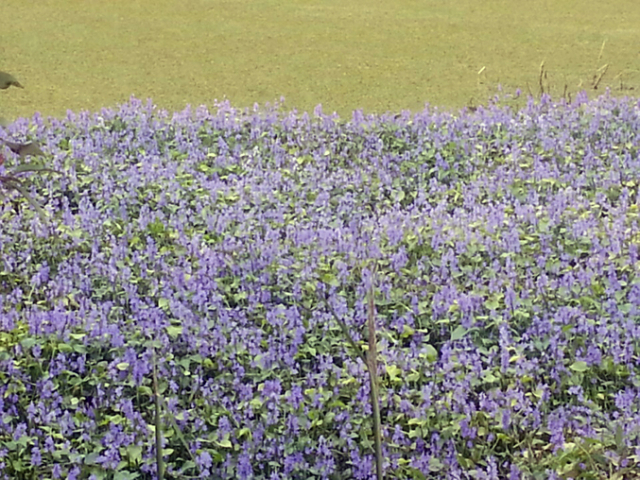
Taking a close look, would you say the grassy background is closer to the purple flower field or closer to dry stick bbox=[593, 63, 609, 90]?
dry stick bbox=[593, 63, 609, 90]

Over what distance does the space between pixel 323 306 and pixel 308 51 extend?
150 inches

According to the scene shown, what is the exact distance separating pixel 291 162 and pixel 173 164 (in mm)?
510

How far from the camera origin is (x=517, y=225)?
11.0ft

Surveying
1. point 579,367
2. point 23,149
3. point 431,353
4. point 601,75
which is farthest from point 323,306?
point 601,75

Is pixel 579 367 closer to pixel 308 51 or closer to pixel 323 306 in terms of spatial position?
pixel 323 306

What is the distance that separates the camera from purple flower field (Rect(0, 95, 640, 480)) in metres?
2.23

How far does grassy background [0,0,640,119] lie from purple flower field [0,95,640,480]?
1.32m

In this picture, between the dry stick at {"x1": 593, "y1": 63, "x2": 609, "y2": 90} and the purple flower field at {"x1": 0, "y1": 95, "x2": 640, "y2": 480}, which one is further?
the dry stick at {"x1": 593, "y1": 63, "x2": 609, "y2": 90}

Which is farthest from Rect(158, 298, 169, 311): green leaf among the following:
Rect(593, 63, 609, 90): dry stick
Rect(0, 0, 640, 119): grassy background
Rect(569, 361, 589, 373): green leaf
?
Rect(593, 63, 609, 90): dry stick

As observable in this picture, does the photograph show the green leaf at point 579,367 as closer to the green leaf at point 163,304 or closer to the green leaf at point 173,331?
the green leaf at point 173,331

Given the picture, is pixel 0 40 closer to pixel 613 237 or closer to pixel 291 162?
pixel 291 162

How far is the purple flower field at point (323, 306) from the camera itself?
2227 millimetres

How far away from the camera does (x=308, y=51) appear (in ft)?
20.9

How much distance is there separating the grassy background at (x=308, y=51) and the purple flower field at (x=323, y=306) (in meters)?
1.32
